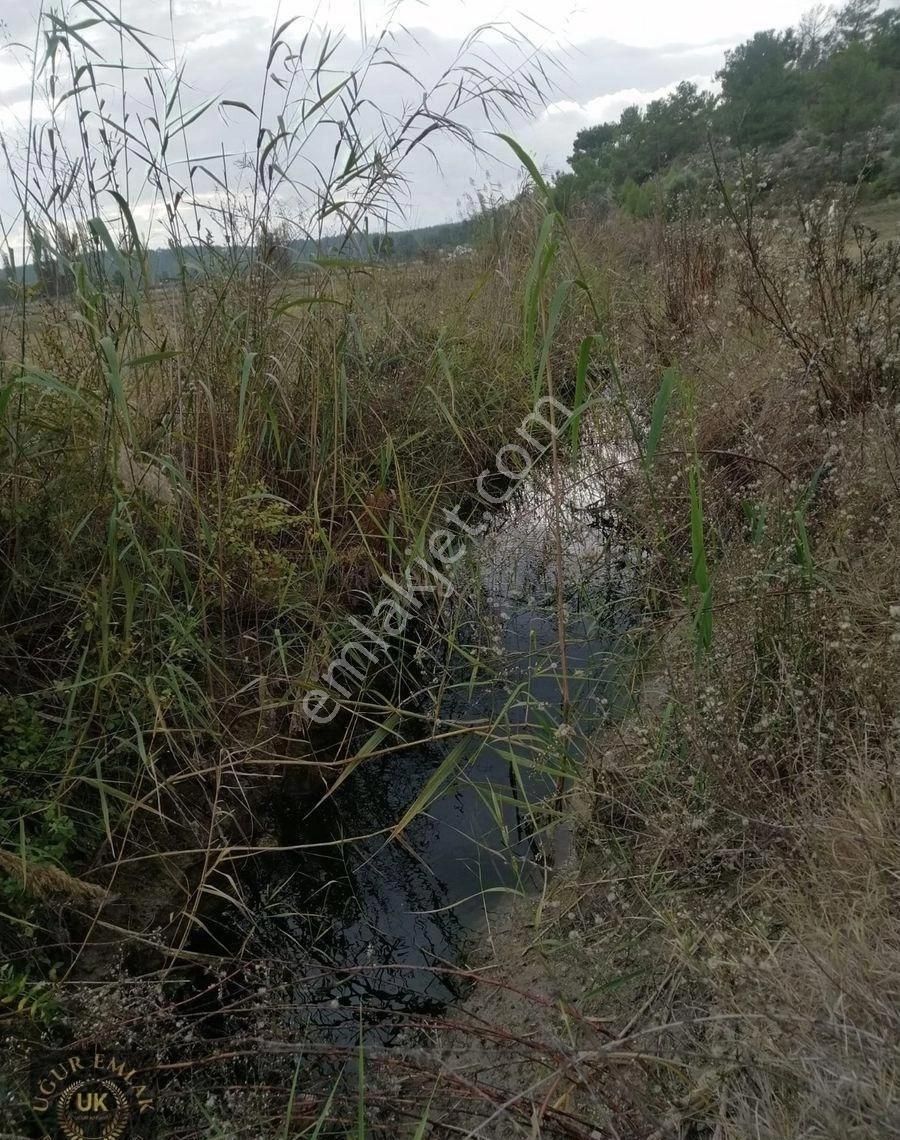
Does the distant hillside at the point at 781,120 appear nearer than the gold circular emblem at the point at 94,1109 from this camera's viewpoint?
No

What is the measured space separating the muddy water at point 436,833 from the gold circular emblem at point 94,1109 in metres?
0.38

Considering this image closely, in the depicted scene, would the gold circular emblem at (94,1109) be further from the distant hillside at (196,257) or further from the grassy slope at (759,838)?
the distant hillside at (196,257)

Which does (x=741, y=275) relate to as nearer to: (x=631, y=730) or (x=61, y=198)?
(x=631, y=730)

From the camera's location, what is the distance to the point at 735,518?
277cm

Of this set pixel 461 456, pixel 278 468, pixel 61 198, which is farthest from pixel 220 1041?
pixel 461 456

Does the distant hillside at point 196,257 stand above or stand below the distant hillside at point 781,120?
below

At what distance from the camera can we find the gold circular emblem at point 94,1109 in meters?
1.42

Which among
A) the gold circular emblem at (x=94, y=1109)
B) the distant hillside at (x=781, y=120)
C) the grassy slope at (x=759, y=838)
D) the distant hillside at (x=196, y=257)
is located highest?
the distant hillside at (x=781, y=120)

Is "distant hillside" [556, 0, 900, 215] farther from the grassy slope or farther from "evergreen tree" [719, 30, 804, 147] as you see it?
the grassy slope

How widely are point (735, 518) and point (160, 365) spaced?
85.2 inches

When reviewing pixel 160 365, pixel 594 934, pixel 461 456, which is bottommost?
pixel 594 934

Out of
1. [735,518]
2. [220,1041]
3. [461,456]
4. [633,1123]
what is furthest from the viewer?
[461,456]

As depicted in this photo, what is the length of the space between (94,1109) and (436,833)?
107cm

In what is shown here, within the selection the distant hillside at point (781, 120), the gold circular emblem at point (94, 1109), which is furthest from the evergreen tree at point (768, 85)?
the gold circular emblem at point (94, 1109)
